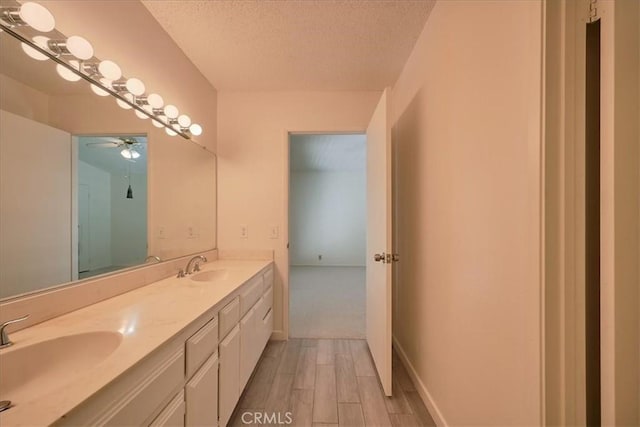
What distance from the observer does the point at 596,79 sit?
0.65 m

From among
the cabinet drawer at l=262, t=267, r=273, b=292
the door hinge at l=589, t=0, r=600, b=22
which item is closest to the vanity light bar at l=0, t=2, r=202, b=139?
the cabinet drawer at l=262, t=267, r=273, b=292

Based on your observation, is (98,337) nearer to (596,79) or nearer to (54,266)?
(54,266)

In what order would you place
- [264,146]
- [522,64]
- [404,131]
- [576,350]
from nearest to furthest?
[576,350] → [522,64] → [404,131] → [264,146]

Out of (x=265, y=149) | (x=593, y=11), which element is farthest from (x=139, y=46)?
(x=593, y=11)

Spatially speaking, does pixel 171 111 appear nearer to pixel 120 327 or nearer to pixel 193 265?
pixel 193 265

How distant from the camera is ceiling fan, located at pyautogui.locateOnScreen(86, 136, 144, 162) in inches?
47.4

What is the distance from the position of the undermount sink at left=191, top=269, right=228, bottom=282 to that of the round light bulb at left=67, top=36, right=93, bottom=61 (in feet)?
4.38

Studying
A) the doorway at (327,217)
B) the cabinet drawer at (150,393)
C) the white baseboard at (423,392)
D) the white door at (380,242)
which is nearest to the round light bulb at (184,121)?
the white door at (380,242)

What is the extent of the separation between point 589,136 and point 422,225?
3.07 ft

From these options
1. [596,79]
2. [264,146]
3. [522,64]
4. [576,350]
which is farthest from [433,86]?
[264,146]

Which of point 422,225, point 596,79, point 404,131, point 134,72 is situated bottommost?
point 422,225

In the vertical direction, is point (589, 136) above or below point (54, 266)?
above

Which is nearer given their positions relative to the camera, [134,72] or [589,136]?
[589,136]
